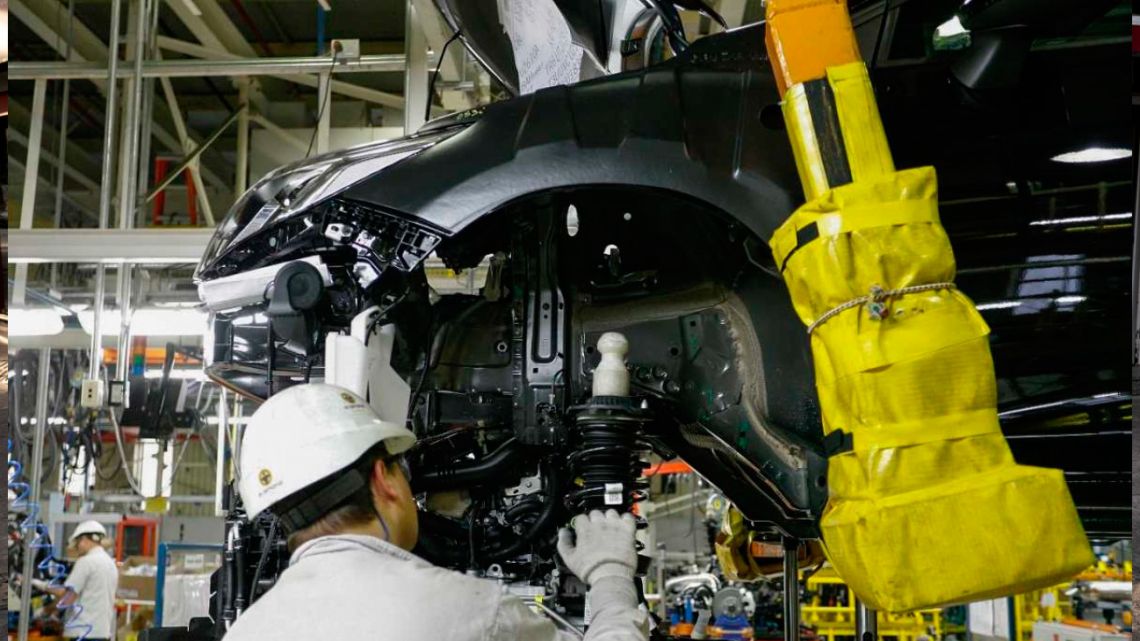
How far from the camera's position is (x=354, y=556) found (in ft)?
6.01

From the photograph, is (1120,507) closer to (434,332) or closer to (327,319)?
(434,332)

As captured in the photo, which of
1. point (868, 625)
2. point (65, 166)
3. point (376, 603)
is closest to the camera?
point (376, 603)

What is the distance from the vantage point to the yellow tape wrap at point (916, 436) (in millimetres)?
1892

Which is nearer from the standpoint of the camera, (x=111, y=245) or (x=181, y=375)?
(x=111, y=245)

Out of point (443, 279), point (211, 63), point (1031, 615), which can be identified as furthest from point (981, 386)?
point (1031, 615)

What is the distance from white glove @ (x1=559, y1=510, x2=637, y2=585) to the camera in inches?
92.0

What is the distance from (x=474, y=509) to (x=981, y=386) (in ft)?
4.67

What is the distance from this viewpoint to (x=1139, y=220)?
2629 mm

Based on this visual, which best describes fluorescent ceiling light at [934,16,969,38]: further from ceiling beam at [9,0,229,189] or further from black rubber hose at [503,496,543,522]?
ceiling beam at [9,0,229,189]

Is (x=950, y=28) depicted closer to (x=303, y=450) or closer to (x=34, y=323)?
(x=303, y=450)

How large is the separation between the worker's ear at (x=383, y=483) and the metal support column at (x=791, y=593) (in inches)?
71.6

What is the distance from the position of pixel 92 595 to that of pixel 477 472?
21.4 feet

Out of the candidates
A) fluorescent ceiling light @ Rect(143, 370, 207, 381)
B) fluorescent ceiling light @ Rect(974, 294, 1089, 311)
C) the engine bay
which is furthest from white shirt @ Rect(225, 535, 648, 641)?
fluorescent ceiling light @ Rect(143, 370, 207, 381)

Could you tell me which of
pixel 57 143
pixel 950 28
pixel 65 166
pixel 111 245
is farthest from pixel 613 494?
pixel 65 166
